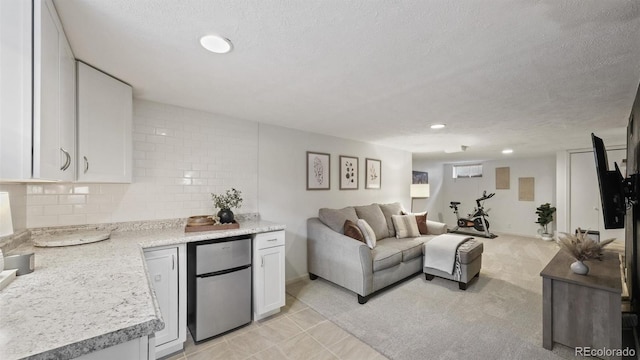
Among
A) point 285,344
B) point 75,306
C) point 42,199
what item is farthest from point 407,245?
point 42,199

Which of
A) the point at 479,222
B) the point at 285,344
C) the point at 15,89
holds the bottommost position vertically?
the point at 285,344

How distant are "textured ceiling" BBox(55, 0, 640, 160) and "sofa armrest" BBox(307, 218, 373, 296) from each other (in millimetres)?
1505

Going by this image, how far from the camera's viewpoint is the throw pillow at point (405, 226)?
162 inches

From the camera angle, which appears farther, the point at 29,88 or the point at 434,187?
the point at 434,187

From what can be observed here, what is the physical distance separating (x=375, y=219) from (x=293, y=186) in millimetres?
1482

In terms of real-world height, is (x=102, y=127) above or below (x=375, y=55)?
below

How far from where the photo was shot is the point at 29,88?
3.27 ft

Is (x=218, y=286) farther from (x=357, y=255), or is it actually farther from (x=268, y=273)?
(x=357, y=255)

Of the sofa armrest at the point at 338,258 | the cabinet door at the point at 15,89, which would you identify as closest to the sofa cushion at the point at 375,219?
the sofa armrest at the point at 338,258

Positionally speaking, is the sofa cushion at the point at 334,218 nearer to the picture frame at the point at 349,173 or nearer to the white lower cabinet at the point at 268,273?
the picture frame at the point at 349,173

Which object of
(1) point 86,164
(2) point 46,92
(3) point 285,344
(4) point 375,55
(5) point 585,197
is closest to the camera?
(2) point 46,92

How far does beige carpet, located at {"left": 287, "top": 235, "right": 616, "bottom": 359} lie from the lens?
2.06 m

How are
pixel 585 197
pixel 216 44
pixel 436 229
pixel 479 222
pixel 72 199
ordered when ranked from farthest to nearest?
pixel 479 222 < pixel 585 197 < pixel 436 229 < pixel 72 199 < pixel 216 44

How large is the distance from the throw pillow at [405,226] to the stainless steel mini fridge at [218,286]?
262cm
